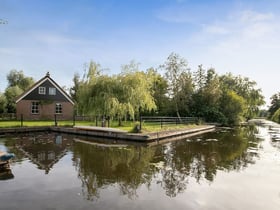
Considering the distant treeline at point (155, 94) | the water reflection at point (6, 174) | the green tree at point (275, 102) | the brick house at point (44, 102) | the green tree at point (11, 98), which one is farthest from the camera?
Result: the green tree at point (275, 102)

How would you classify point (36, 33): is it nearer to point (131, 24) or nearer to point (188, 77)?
point (131, 24)

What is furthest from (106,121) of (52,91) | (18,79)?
(18,79)

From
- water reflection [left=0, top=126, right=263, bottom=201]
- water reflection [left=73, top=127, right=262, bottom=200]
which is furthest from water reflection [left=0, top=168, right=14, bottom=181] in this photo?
water reflection [left=73, top=127, right=262, bottom=200]

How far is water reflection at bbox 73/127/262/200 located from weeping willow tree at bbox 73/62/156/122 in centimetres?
668

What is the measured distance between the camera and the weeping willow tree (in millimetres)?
17375

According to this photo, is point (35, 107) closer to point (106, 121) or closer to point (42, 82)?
point (42, 82)

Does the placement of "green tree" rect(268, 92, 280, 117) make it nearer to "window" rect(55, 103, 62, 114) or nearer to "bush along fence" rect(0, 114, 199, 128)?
"bush along fence" rect(0, 114, 199, 128)

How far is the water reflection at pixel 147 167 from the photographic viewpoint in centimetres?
604

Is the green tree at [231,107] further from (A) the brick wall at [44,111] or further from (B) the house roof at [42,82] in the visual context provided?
(B) the house roof at [42,82]

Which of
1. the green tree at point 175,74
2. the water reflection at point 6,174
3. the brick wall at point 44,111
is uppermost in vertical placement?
the green tree at point 175,74

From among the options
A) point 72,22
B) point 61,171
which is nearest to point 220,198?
point 61,171

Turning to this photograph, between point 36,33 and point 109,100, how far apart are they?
693 cm

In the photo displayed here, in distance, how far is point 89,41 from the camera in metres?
16.3

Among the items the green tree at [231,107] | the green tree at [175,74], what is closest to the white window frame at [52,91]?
the green tree at [175,74]
